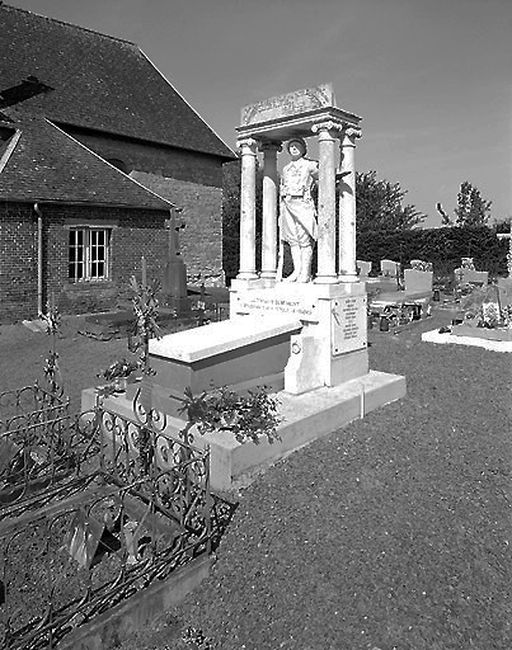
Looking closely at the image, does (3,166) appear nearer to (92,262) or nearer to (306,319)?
(92,262)

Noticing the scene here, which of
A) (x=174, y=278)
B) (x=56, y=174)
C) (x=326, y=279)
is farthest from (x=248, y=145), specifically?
(x=56, y=174)

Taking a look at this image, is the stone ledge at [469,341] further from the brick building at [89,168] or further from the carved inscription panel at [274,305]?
the brick building at [89,168]

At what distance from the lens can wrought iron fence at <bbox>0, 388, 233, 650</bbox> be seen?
329cm

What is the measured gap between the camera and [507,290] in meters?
13.2

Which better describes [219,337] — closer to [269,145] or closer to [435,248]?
[269,145]

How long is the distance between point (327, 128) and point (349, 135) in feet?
1.77

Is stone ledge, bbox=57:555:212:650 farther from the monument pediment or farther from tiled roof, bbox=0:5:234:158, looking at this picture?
tiled roof, bbox=0:5:234:158

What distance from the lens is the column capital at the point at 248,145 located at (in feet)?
24.7

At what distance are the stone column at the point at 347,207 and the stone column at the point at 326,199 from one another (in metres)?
0.39

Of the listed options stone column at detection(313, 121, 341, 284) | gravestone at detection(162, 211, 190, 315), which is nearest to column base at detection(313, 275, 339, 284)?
stone column at detection(313, 121, 341, 284)

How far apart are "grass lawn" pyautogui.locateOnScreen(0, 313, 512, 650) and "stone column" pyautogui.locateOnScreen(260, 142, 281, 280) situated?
8.80ft

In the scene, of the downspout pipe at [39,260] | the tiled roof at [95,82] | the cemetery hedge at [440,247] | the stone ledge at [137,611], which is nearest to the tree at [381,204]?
the cemetery hedge at [440,247]

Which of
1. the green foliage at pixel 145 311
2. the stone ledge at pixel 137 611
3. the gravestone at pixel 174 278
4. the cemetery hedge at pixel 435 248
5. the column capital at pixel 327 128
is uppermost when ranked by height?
the cemetery hedge at pixel 435 248

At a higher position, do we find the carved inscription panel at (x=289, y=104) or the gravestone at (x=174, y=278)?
the carved inscription panel at (x=289, y=104)
